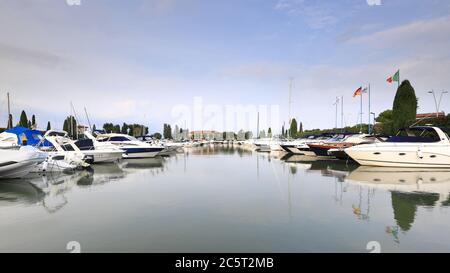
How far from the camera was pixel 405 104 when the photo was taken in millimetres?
33688

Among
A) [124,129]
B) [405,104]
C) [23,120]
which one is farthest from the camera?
[124,129]

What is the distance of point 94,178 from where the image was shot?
13.9 m

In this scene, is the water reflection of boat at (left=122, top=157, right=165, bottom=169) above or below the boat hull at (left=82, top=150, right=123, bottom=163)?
below

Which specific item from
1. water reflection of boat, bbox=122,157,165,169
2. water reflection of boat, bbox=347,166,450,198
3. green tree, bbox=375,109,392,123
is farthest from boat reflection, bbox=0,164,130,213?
green tree, bbox=375,109,392,123

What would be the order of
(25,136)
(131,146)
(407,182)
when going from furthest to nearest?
(131,146) < (25,136) < (407,182)

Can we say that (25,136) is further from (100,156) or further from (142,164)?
(142,164)

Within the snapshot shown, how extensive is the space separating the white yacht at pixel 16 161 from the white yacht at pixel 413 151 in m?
16.9

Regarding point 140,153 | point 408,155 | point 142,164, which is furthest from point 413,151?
point 140,153

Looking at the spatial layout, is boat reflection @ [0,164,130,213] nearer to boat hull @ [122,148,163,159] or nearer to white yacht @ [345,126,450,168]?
boat hull @ [122,148,163,159]

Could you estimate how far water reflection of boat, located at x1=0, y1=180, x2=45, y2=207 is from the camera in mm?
8844

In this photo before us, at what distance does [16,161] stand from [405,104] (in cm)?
3644

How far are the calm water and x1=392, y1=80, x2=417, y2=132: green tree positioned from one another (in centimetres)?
2515
